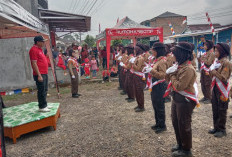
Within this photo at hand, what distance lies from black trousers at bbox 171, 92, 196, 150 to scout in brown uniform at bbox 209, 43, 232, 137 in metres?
1.19

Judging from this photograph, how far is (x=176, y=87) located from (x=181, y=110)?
381mm

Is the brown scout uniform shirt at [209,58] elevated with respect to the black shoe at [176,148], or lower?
elevated

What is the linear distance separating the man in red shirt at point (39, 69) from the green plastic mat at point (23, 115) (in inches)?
8.2

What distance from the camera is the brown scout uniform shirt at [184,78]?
8.66ft

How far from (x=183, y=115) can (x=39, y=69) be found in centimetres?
357

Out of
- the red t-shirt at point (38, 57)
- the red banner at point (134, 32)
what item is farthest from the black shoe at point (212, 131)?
the red banner at point (134, 32)

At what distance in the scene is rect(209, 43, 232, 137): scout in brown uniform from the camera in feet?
11.6

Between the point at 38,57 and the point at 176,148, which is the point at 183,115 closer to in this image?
the point at 176,148

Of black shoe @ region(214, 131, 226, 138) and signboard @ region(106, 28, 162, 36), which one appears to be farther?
signboard @ region(106, 28, 162, 36)

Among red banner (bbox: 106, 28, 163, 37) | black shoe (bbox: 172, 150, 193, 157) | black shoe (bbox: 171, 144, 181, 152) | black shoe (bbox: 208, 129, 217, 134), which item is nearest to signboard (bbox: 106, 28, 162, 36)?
red banner (bbox: 106, 28, 163, 37)

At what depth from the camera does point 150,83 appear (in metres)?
4.05

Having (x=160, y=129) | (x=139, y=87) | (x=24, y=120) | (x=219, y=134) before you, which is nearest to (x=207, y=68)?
(x=139, y=87)

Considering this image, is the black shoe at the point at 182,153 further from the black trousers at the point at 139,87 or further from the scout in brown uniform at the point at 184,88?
the black trousers at the point at 139,87

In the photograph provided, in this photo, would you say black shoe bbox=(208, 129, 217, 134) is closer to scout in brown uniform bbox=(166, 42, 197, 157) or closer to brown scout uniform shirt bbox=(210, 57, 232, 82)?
brown scout uniform shirt bbox=(210, 57, 232, 82)
